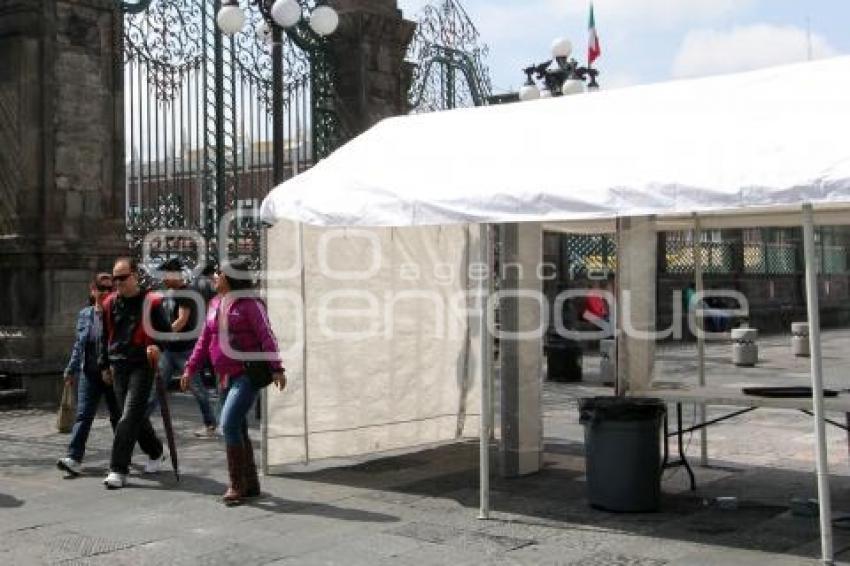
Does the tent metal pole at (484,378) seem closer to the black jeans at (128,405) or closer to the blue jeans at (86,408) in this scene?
the black jeans at (128,405)

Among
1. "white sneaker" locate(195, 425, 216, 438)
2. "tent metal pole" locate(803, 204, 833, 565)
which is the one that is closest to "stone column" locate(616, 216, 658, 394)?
"tent metal pole" locate(803, 204, 833, 565)

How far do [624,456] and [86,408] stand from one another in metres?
4.57

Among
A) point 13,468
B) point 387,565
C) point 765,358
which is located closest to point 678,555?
point 387,565

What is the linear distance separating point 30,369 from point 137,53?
4.87 metres

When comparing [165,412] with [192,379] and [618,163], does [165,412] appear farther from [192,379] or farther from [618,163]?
[618,163]

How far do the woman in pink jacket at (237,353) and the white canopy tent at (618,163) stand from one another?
0.71 m

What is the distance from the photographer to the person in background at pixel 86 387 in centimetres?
910

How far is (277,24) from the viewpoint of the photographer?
13.3 metres

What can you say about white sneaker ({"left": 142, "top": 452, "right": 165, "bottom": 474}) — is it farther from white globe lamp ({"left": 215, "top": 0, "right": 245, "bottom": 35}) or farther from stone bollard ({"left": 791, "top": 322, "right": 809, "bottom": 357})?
stone bollard ({"left": 791, "top": 322, "right": 809, "bottom": 357})

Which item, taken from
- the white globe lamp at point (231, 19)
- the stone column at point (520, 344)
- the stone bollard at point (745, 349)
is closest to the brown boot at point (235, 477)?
the stone column at point (520, 344)

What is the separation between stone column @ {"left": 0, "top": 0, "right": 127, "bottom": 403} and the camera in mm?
13852

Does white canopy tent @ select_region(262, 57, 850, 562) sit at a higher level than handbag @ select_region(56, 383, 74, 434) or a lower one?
higher

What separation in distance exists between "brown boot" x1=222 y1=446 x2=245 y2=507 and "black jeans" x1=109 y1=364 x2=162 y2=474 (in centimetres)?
110

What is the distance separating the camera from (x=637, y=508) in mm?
7555
